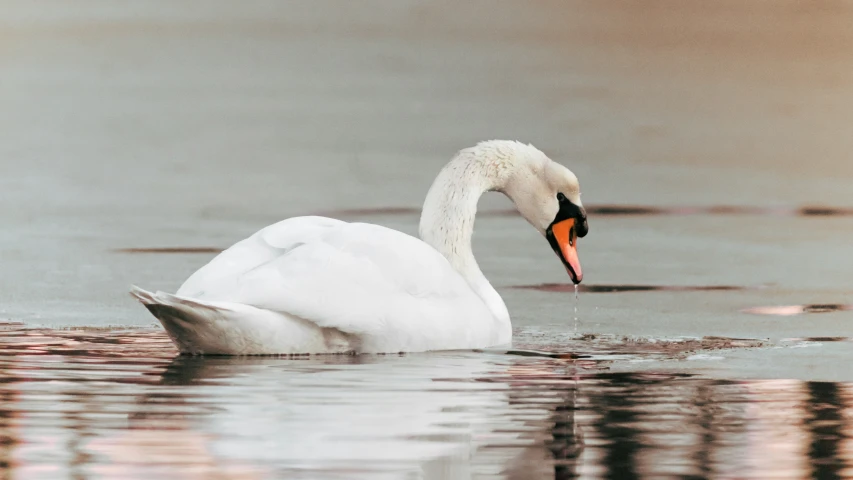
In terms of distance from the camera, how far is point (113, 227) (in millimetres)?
17625

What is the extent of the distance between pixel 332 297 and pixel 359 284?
0.75 ft

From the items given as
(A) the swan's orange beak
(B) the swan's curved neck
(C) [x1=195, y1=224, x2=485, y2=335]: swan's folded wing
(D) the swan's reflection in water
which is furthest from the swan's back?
(A) the swan's orange beak

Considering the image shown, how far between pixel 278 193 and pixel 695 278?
801cm

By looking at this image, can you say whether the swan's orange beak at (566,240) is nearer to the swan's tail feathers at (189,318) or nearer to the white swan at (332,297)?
the white swan at (332,297)

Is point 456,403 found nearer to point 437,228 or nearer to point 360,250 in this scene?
point 360,250

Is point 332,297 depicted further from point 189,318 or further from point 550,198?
point 550,198

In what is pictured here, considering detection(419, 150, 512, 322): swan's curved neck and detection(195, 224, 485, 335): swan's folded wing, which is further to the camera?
detection(419, 150, 512, 322): swan's curved neck

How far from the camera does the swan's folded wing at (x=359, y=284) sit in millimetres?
9188

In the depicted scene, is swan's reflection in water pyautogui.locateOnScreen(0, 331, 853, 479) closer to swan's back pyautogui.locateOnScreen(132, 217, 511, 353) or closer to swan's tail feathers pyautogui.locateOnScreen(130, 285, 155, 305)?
swan's back pyautogui.locateOnScreen(132, 217, 511, 353)

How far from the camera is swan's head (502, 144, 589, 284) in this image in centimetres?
1133

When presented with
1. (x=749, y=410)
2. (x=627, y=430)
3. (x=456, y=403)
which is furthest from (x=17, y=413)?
(x=749, y=410)

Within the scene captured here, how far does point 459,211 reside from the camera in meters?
11.1

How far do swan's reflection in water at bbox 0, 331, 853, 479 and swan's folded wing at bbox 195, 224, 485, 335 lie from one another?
256 millimetres

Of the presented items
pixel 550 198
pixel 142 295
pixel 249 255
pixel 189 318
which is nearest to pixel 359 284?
pixel 249 255
